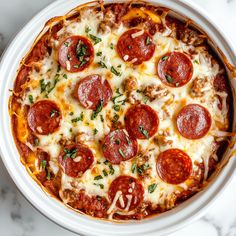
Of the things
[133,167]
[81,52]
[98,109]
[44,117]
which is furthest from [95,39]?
[133,167]

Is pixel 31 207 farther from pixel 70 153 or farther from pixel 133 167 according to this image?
pixel 133 167

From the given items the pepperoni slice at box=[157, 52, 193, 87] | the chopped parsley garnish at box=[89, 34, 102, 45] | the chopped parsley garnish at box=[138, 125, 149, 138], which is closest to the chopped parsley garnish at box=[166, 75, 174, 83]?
the pepperoni slice at box=[157, 52, 193, 87]

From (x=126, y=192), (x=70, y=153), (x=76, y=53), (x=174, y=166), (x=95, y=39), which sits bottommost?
(x=126, y=192)

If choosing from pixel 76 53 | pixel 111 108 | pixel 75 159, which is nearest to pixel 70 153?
pixel 75 159

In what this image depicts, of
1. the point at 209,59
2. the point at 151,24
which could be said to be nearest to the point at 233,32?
the point at 209,59

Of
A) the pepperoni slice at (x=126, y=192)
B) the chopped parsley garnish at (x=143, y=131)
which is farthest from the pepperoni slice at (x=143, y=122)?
the pepperoni slice at (x=126, y=192)

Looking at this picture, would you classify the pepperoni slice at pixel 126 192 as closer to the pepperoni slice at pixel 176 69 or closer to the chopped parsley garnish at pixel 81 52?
the pepperoni slice at pixel 176 69

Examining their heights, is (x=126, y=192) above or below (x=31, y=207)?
above

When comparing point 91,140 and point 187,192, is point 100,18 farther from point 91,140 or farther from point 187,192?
point 187,192

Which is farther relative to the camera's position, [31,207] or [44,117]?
[31,207]
